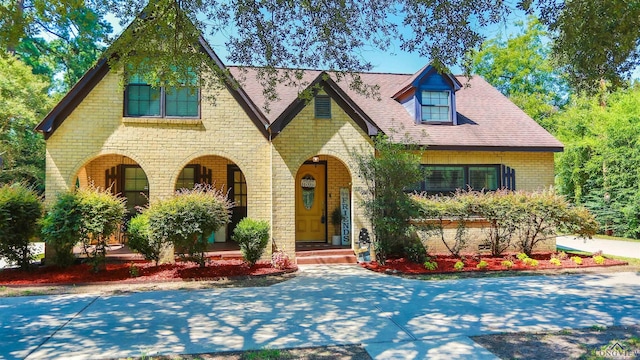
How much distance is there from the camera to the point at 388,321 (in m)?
6.28

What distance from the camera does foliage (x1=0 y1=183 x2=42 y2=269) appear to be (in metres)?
9.73

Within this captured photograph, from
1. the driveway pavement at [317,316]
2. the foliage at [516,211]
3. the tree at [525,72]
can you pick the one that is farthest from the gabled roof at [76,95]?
the tree at [525,72]

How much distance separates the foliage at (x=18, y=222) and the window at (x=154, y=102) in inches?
136

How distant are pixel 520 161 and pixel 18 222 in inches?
616

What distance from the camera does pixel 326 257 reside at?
39.9ft

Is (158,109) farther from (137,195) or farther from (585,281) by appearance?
(585,281)

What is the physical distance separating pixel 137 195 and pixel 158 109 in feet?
12.5

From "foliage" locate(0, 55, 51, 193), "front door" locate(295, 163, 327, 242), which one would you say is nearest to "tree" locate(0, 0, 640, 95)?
"front door" locate(295, 163, 327, 242)

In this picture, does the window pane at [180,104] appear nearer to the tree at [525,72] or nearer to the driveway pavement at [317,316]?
the driveway pavement at [317,316]

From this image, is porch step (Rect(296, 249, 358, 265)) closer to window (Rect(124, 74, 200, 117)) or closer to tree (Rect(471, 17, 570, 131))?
window (Rect(124, 74, 200, 117))

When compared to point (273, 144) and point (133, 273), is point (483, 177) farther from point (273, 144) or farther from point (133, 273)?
point (133, 273)

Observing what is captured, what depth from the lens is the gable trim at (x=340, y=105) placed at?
12.0 meters

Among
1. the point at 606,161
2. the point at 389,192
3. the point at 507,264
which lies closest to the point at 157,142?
the point at 389,192

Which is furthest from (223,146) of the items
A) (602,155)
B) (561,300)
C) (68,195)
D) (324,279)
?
(602,155)
